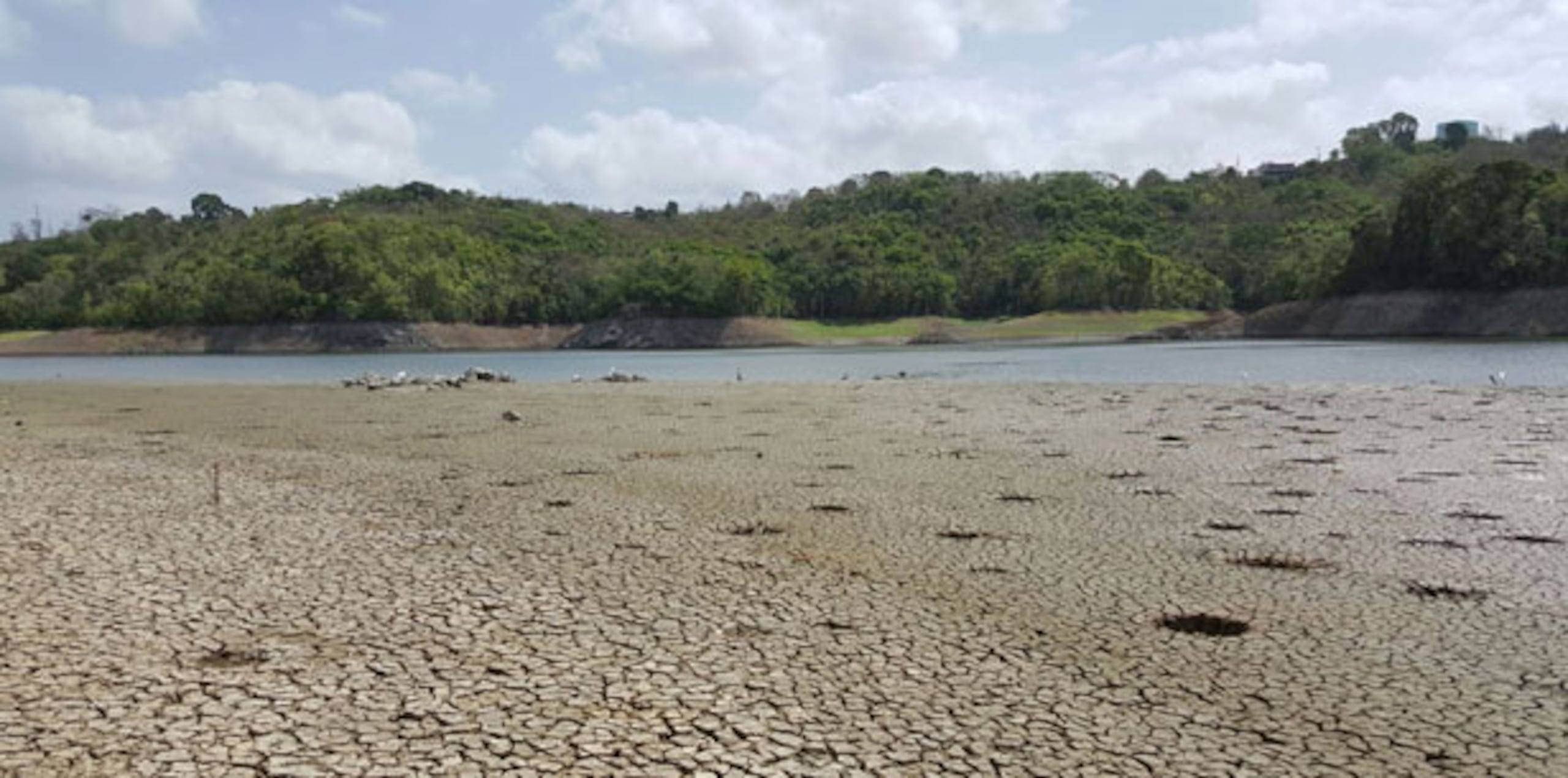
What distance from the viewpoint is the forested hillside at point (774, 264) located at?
451ft

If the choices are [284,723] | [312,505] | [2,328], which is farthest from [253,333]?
[284,723]

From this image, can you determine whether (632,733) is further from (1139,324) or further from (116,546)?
(1139,324)

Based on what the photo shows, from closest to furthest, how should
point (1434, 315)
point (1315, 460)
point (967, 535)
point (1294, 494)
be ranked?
1. point (967, 535)
2. point (1294, 494)
3. point (1315, 460)
4. point (1434, 315)

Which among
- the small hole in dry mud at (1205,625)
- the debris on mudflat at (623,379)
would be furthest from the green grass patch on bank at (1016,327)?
the small hole in dry mud at (1205,625)

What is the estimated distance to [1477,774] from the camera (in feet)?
18.5

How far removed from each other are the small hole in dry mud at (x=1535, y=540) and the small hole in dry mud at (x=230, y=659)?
11.8m

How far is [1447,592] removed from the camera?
363 inches

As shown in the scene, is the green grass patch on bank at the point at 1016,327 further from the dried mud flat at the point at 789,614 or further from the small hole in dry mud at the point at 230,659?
the small hole in dry mud at the point at 230,659

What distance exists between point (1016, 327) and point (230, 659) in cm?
13709

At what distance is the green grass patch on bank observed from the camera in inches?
5330

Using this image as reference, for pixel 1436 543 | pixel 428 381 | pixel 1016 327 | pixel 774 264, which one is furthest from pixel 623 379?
pixel 774 264

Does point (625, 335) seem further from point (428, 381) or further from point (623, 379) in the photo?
point (428, 381)

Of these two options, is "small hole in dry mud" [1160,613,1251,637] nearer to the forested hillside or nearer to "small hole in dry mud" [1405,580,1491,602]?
"small hole in dry mud" [1405,580,1491,602]

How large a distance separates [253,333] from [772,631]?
5621 inches
